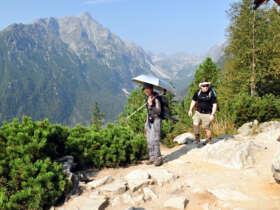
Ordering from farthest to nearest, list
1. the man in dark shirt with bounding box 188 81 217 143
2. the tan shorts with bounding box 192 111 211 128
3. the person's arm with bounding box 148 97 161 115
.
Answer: the tan shorts with bounding box 192 111 211 128 < the man in dark shirt with bounding box 188 81 217 143 < the person's arm with bounding box 148 97 161 115

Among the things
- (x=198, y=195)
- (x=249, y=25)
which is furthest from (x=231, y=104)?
(x=249, y=25)

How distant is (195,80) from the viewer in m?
13.8

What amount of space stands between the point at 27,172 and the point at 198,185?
→ 328 cm

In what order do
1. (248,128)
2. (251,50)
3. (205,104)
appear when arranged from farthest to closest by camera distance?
(251,50), (248,128), (205,104)

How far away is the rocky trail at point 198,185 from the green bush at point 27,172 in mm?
363

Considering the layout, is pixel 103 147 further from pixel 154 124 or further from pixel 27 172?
pixel 27 172

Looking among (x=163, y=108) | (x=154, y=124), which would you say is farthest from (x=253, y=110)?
(x=154, y=124)

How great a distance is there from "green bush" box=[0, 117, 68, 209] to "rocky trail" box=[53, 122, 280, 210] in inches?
14.3

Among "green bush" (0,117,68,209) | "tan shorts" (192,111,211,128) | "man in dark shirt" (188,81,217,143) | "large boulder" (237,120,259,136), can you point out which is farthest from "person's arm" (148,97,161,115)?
"large boulder" (237,120,259,136)

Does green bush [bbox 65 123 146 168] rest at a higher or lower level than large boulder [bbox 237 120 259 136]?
higher

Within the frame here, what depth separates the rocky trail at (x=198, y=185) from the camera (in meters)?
3.88

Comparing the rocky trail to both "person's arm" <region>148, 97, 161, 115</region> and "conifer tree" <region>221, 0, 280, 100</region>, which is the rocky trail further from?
"conifer tree" <region>221, 0, 280, 100</region>

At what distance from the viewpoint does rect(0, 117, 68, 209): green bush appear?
3814mm

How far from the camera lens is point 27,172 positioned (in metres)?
4.03
